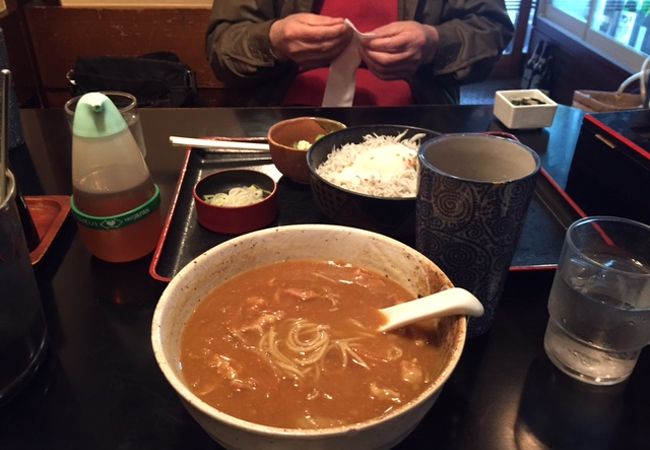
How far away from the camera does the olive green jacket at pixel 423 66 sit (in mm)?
2135

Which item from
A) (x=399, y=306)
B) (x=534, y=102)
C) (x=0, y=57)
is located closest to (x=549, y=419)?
(x=399, y=306)

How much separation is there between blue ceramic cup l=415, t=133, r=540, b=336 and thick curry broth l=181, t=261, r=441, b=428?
0.34 feet

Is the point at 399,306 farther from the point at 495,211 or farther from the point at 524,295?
the point at 524,295

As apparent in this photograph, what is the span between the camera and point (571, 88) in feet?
14.5

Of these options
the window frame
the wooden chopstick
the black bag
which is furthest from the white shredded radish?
the window frame

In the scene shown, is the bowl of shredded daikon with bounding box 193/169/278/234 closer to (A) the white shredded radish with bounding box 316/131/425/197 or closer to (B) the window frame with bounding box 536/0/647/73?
(A) the white shredded radish with bounding box 316/131/425/197

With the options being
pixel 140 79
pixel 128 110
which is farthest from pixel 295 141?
pixel 140 79

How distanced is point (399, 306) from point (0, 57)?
1374 millimetres

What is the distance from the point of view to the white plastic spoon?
0.76m

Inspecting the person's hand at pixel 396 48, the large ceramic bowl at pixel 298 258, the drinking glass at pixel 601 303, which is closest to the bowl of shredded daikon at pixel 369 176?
the large ceramic bowl at pixel 298 258

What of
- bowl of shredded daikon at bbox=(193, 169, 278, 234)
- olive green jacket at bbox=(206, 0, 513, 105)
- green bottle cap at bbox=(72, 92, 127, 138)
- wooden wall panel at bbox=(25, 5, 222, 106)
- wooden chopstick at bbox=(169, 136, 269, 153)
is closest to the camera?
green bottle cap at bbox=(72, 92, 127, 138)

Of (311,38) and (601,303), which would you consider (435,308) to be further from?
(311,38)

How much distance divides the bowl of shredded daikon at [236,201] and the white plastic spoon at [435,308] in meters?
Answer: 0.50

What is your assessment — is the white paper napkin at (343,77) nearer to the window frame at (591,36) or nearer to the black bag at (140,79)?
the black bag at (140,79)
